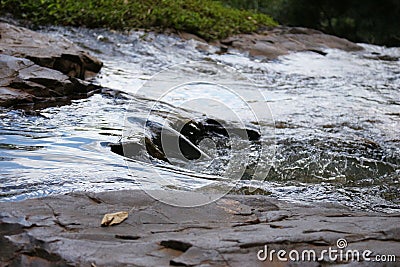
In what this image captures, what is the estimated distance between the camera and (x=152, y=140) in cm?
316

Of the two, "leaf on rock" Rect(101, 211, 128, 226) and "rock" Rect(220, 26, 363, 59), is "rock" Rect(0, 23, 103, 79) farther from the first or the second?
"rock" Rect(220, 26, 363, 59)

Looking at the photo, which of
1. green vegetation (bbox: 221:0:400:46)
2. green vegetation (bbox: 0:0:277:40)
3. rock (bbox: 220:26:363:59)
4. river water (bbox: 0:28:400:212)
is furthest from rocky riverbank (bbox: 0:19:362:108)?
green vegetation (bbox: 221:0:400:46)

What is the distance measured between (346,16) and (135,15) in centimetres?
723

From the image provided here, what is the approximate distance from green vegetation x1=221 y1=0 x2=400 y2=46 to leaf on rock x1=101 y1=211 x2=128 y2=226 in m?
11.9

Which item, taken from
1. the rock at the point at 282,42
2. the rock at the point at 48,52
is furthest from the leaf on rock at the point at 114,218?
the rock at the point at 282,42

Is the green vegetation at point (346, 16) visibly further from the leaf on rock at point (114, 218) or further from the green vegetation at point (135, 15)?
the leaf on rock at point (114, 218)

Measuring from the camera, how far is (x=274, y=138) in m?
3.89

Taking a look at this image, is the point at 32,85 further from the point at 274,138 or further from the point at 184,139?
the point at 274,138

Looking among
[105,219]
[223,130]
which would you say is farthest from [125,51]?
[105,219]

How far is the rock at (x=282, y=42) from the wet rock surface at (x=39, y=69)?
329cm

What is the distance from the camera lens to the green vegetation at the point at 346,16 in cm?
1280

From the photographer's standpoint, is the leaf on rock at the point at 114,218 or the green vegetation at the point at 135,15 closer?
the leaf on rock at the point at 114,218

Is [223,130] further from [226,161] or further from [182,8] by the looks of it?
[182,8]

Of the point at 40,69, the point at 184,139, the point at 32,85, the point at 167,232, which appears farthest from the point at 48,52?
the point at 167,232
